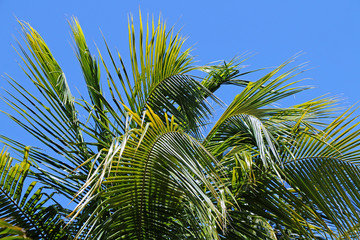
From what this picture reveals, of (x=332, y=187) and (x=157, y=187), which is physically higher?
(x=332, y=187)

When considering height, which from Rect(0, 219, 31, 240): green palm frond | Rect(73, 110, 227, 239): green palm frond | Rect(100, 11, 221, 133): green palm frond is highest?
Rect(100, 11, 221, 133): green palm frond

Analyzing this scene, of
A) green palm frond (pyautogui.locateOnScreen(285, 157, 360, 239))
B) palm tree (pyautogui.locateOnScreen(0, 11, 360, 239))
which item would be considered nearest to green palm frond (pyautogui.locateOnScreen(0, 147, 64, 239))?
palm tree (pyautogui.locateOnScreen(0, 11, 360, 239))

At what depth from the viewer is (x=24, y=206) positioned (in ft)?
9.89

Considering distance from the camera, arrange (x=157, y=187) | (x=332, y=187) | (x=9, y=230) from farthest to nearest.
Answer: (x=332, y=187)
(x=157, y=187)
(x=9, y=230)

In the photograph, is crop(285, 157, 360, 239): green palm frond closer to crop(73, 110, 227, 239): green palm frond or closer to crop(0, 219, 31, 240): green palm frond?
crop(73, 110, 227, 239): green palm frond

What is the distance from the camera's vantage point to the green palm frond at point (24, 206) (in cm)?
290

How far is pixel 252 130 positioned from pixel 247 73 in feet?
4.29

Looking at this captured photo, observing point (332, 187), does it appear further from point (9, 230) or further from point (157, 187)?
point (9, 230)

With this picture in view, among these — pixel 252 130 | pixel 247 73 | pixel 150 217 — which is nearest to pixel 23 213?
pixel 150 217

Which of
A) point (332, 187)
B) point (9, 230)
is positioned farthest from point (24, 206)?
point (332, 187)

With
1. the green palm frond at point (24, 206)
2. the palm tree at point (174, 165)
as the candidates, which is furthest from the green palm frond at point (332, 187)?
the green palm frond at point (24, 206)

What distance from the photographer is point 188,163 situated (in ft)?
8.13

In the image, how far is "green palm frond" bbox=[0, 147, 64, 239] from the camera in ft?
9.52

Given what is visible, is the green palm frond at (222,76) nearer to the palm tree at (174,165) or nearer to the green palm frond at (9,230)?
the palm tree at (174,165)
